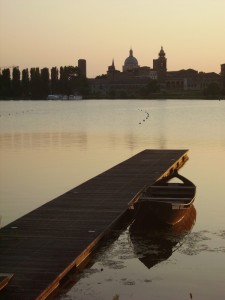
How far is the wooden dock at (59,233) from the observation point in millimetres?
14086

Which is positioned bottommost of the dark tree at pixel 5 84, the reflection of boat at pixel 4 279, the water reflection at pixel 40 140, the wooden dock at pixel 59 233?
the water reflection at pixel 40 140

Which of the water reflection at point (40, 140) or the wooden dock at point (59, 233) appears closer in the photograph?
the wooden dock at point (59, 233)

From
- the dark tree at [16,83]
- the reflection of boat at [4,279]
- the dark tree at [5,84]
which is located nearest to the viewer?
the reflection of boat at [4,279]

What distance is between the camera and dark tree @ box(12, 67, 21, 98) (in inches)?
7456

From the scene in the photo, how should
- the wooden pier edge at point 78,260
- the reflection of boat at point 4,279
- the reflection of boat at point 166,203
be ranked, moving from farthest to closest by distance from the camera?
the reflection of boat at point 166,203 → the wooden pier edge at point 78,260 → the reflection of boat at point 4,279

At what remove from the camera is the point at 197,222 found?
22.3 metres

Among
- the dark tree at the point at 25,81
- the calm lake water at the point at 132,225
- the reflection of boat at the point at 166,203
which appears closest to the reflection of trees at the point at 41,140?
the calm lake water at the point at 132,225

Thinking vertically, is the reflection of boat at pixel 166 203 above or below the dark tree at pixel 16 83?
below

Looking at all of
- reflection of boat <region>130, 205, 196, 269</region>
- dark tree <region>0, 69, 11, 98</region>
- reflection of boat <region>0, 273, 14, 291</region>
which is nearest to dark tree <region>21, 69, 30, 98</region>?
dark tree <region>0, 69, 11, 98</region>

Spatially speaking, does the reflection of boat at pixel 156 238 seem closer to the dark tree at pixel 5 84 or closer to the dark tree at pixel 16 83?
the dark tree at pixel 5 84

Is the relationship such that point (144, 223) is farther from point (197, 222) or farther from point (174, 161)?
point (174, 161)

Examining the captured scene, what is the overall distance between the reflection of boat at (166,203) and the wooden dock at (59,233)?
72cm

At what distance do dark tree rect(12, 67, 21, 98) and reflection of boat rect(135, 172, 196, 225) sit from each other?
168645 mm

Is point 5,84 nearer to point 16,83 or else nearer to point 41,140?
point 16,83
